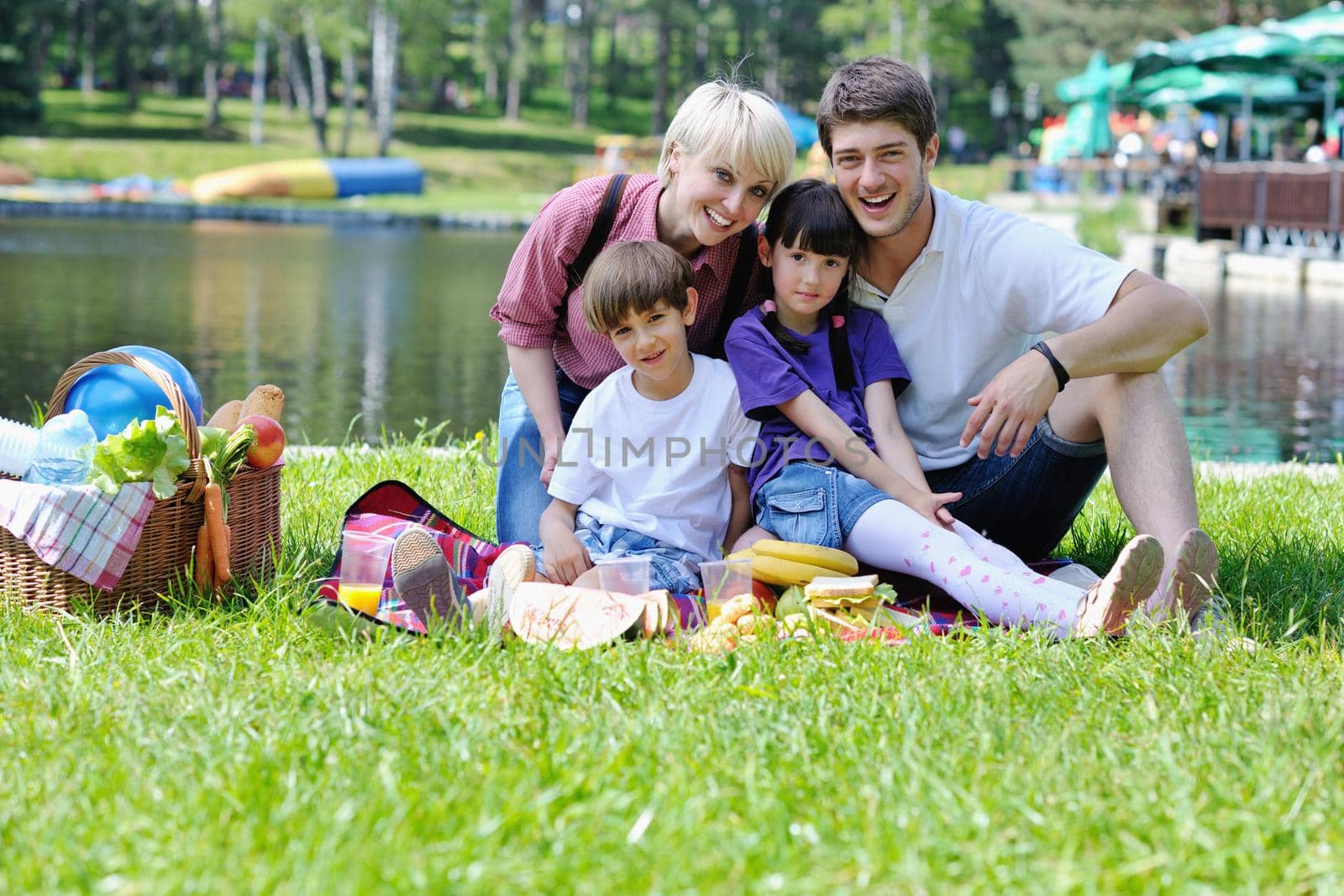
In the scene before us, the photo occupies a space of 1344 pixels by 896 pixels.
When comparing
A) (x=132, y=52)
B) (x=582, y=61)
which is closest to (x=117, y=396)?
(x=132, y=52)

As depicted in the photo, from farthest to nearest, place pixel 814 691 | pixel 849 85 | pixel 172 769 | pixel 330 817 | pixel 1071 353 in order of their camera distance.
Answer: pixel 849 85 → pixel 1071 353 → pixel 814 691 → pixel 172 769 → pixel 330 817

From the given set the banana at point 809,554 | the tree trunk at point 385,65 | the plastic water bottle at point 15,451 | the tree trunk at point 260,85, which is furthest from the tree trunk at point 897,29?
the plastic water bottle at point 15,451

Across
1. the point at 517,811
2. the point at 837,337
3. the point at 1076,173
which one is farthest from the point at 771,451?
Result: the point at 1076,173

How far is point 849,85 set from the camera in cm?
337

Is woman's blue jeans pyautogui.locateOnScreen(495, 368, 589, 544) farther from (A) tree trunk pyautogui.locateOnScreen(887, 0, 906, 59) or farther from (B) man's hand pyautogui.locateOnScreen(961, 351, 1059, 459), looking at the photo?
(A) tree trunk pyautogui.locateOnScreen(887, 0, 906, 59)

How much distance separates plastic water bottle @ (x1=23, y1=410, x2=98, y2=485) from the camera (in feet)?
10.2

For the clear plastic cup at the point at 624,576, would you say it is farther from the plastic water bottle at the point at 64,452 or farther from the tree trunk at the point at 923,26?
the tree trunk at the point at 923,26

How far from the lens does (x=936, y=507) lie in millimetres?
3234

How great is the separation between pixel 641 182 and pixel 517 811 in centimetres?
209

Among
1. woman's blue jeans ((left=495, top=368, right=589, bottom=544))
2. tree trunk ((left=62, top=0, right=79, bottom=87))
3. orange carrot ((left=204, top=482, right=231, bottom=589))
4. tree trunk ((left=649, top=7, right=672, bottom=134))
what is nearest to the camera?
orange carrot ((left=204, top=482, right=231, bottom=589))

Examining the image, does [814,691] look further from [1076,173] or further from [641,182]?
[1076,173]

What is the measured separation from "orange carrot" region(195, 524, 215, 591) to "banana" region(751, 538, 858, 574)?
1229 millimetres

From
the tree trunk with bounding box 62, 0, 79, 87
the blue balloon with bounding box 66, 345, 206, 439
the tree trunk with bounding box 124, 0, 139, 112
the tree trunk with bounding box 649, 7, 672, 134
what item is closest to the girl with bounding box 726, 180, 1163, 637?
the blue balloon with bounding box 66, 345, 206, 439

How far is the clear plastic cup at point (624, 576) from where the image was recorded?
3.16 meters
